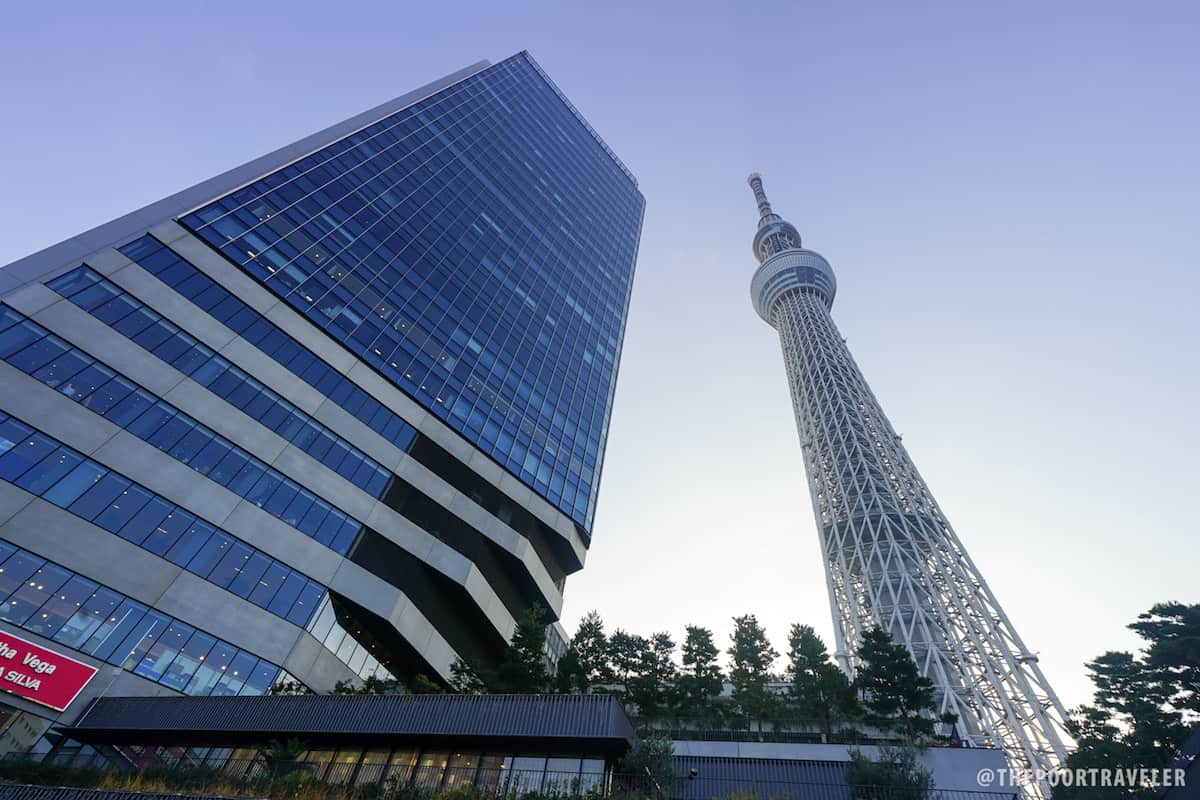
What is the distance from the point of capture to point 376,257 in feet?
173

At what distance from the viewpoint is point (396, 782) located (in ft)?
72.0

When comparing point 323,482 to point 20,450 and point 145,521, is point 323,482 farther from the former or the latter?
point 20,450

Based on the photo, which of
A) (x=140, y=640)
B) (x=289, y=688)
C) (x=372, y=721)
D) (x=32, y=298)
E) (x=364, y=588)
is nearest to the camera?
(x=372, y=721)

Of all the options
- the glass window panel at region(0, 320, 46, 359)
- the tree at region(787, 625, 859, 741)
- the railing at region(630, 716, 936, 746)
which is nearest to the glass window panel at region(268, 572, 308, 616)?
the glass window panel at region(0, 320, 46, 359)

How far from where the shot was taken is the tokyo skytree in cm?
3991

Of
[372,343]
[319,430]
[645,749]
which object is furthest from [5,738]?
[372,343]

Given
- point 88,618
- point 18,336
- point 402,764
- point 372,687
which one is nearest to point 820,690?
point 402,764

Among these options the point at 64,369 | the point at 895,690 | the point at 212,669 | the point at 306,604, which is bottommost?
the point at 212,669

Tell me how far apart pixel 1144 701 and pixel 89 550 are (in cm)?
5331

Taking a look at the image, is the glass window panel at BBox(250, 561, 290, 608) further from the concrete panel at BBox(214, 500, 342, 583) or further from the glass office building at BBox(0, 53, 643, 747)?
the concrete panel at BBox(214, 500, 342, 583)

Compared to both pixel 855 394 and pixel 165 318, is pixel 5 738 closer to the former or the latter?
pixel 165 318

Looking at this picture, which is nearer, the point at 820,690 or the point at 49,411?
the point at 49,411

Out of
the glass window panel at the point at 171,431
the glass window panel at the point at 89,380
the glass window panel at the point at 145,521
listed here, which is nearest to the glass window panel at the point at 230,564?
the glass window panel at the point at 145,521

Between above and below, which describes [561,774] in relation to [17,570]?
below
